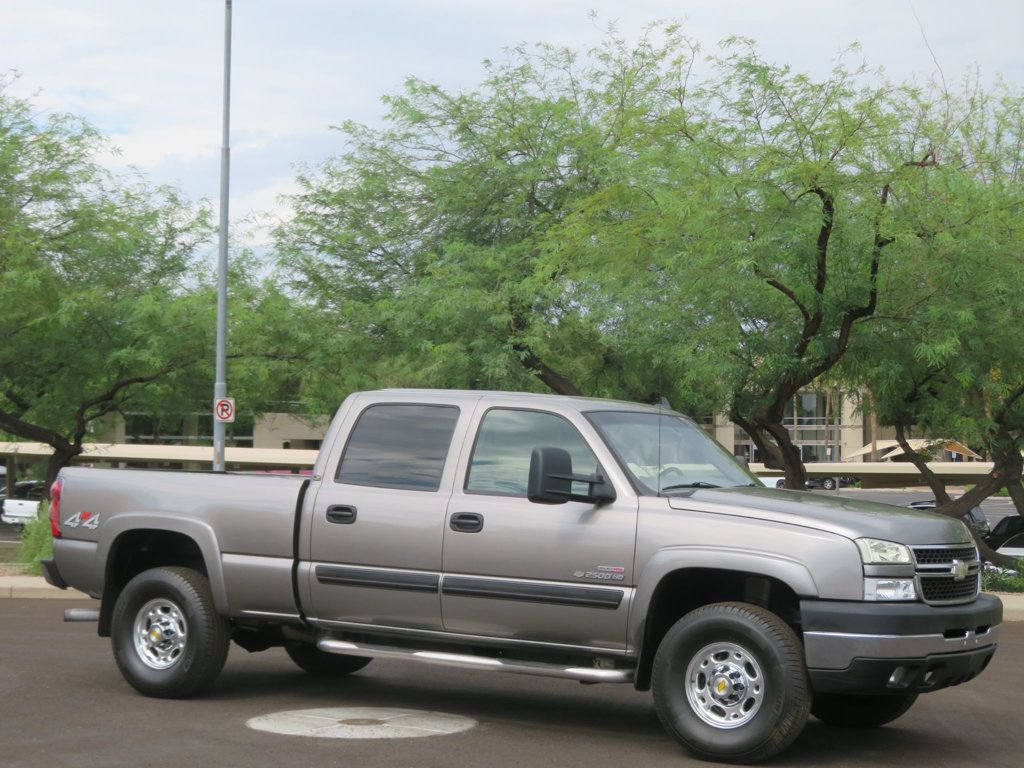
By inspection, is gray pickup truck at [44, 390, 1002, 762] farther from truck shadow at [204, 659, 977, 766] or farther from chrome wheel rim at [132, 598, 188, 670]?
truck shadow at [204, 659, 977, 766]

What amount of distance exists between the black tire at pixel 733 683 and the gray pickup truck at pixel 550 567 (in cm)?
1

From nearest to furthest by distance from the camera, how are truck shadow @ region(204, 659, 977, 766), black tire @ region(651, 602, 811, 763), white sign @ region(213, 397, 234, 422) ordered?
black tire @ region(651, 602, 811, 763), truck shadow @ region(204, 659, 977, 766), white sign @ region(213, 397, 234, 422)

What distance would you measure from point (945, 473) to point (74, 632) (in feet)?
141

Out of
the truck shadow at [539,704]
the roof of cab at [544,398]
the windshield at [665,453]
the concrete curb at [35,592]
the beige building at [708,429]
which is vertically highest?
the beige building at [708,429]

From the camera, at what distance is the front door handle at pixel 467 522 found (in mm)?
8031

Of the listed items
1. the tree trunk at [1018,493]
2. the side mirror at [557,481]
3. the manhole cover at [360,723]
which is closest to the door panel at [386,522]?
the manhole cover at [360,723]

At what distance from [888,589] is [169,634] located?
464 cm

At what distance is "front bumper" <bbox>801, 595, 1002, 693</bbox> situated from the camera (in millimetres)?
6965

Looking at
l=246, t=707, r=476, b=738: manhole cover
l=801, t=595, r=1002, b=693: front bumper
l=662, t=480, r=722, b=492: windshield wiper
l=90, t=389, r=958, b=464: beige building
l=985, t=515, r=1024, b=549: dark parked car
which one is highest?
l=90, t=389, r=958, b=464: beige building

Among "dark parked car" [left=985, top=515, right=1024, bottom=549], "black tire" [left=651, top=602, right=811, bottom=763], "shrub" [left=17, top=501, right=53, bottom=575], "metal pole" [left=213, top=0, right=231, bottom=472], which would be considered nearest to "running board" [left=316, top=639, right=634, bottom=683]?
"black tire" [left=651, top=602, right=811, bottom=763]

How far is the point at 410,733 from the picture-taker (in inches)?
314

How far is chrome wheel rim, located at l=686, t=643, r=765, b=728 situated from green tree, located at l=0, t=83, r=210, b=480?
18.0 metres

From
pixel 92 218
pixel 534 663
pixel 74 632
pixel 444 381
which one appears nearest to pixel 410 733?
pixel 534 663

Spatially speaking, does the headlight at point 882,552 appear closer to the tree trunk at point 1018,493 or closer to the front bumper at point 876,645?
the front bumper at point 876,645
